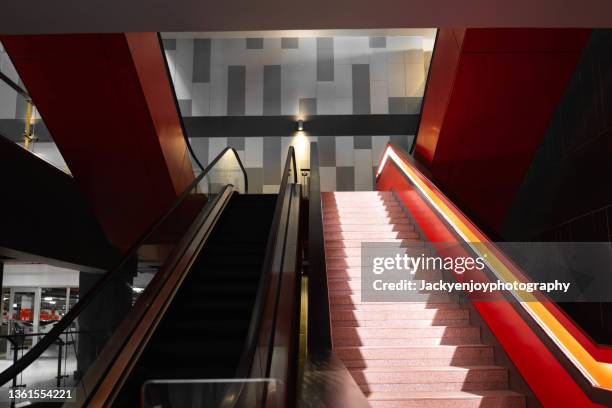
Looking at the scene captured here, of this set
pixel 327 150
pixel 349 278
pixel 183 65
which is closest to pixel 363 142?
pixel 327 150

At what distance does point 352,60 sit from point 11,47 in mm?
8440

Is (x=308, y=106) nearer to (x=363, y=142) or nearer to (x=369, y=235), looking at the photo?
(x=363, y=142)

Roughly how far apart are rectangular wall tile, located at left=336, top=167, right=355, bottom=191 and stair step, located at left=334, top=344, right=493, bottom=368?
7.80 metres

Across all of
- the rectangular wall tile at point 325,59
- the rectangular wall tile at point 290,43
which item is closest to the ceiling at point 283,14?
the rectangular wall tile at point 325,59

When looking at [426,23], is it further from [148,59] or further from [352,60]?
[352,60]

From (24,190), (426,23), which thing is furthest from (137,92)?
(426,23)

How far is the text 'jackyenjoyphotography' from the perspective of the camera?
4.83m

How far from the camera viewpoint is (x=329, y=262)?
6652 mm

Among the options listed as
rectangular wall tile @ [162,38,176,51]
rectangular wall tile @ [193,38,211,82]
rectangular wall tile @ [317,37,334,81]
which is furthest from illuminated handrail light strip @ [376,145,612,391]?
rectangular wall tile @ [162,38,176,51]

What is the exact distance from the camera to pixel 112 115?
20.3 ft

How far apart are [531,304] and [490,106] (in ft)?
10.8

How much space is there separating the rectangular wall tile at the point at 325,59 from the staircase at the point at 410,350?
6590 millimetres

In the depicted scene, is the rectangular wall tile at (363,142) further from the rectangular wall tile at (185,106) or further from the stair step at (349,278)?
the stair step at (349,278)

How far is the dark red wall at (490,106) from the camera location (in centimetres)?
585
